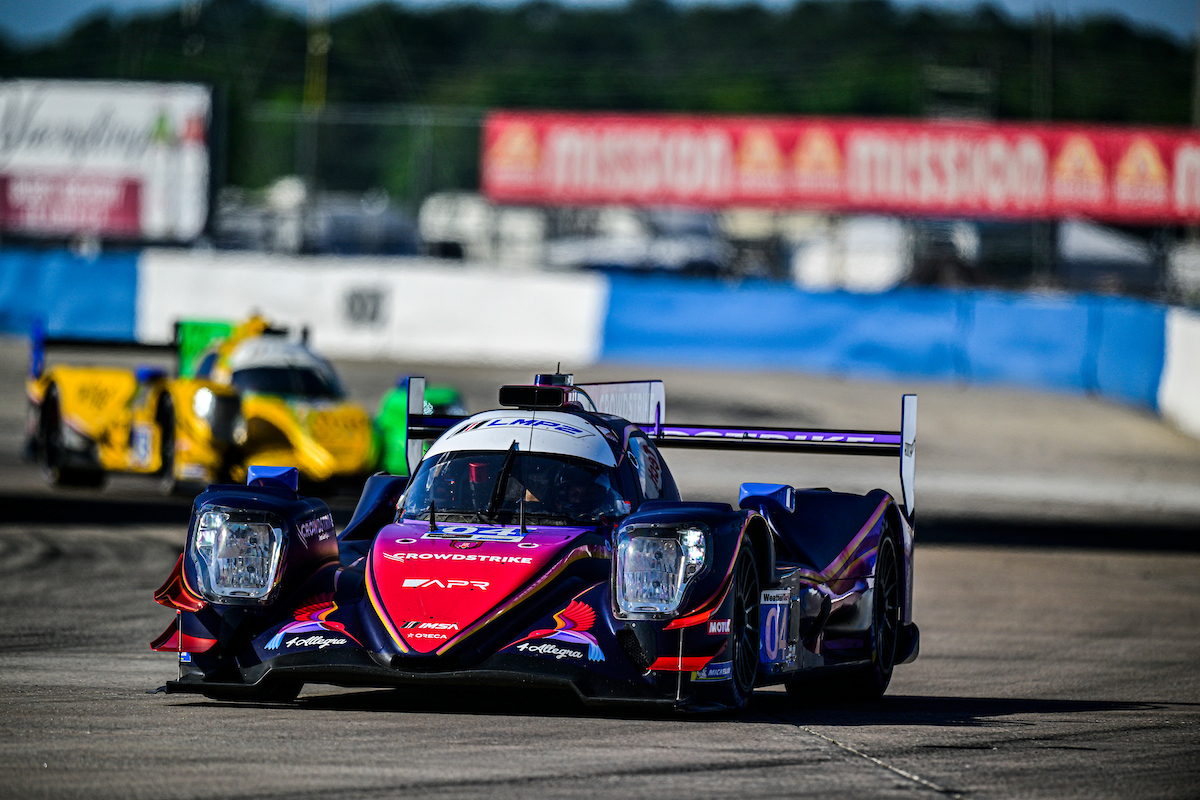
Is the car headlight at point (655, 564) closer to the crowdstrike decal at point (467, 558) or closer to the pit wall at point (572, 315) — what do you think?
the crowdstrike decal at point (467, 558)

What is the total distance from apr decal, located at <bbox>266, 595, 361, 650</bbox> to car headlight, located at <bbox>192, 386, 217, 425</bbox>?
1005cm

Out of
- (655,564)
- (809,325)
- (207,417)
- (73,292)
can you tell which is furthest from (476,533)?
(73,292)

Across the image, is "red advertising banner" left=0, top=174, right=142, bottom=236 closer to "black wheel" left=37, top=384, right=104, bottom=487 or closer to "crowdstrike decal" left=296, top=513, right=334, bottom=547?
"black wheel" left=37, top=384, right=104, bottom=487

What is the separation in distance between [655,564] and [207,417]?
426 inches

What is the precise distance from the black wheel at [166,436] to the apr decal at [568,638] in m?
11.1

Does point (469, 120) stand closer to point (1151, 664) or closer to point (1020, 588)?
point (1020, 588)

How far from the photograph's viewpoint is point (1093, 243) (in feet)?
167

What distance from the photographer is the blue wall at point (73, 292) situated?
30.7 metres

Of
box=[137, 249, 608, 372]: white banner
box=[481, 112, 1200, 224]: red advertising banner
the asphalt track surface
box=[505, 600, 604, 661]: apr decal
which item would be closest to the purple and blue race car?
box=[505, 600, 604, 661]: apr decal

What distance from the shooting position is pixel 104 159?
118 ft

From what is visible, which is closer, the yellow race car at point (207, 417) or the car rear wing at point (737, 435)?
the car rear wing at point (737, 435)

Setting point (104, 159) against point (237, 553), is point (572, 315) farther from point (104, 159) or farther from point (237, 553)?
point (237, 553)

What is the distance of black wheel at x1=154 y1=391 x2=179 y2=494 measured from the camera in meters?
17.7

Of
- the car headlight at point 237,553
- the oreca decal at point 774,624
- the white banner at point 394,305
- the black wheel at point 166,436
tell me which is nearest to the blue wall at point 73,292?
the white banner at point 394,305
